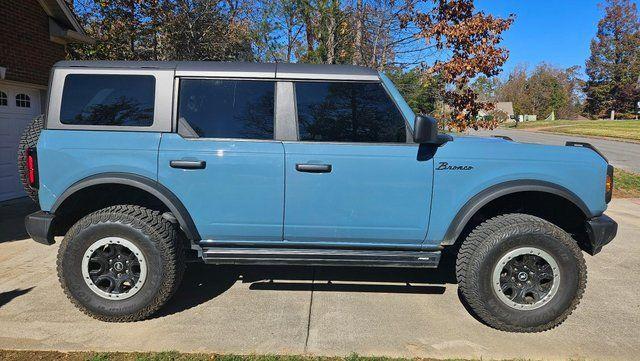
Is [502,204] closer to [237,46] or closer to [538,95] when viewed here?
[237,46]

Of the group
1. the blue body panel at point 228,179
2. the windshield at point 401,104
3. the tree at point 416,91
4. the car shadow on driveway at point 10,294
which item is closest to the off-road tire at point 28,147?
the car shadow on driveway at point 10,294

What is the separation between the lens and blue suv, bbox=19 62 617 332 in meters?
3.62

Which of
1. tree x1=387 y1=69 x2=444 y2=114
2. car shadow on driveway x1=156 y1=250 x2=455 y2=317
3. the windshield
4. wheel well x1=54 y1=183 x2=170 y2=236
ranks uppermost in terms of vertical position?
tree x1=387 y1=69 x2=444 y2=114

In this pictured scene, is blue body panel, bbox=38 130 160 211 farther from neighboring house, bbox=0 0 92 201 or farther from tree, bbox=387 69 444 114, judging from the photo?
tree, bbox=387 69 444 114

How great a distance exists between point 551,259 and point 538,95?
244ft

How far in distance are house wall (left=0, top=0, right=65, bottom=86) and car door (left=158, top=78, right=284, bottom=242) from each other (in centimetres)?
628

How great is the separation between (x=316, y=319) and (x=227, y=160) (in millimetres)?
1541

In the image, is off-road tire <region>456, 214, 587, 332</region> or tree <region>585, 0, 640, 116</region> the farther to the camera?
tree <region>585, 0, 640, 116</region>

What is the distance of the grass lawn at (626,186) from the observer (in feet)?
35.0

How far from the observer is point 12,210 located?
7.61 metres

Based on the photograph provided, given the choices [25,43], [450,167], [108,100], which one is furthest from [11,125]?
[450,167]

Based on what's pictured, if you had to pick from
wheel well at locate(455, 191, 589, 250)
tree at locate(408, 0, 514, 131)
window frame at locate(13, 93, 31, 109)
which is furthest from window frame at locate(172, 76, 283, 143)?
window frame at locate(13, 93, 31, 109)

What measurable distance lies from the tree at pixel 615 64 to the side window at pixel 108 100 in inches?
2837

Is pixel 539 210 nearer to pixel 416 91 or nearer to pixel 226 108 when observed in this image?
pixel 226 108
